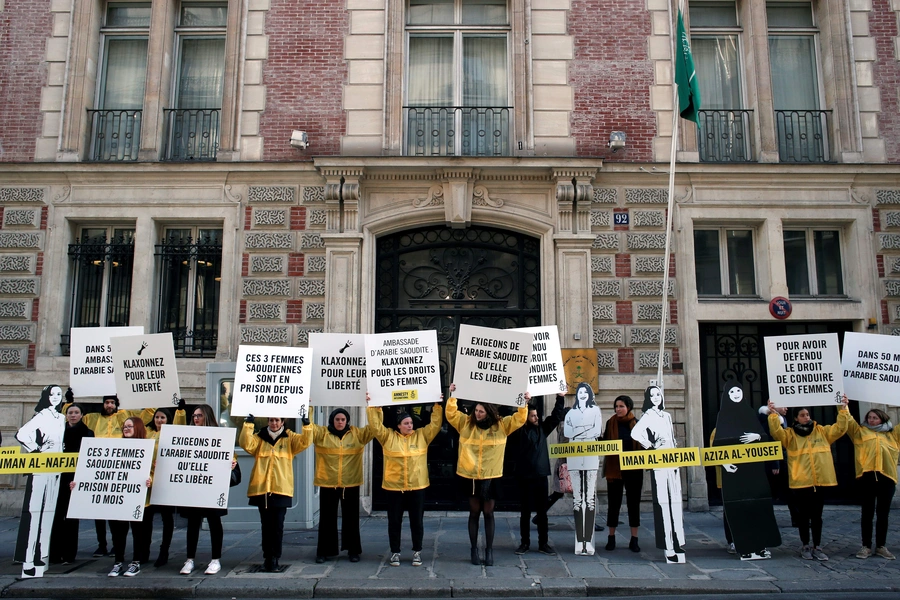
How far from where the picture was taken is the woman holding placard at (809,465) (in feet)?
25.3

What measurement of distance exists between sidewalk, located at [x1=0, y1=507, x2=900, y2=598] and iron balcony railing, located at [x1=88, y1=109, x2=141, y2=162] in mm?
6229

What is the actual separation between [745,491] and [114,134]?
434 inches

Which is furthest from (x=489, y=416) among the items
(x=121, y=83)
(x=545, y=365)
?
(x=121, y=83)

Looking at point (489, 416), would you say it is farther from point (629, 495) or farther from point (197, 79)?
point (197, 79)

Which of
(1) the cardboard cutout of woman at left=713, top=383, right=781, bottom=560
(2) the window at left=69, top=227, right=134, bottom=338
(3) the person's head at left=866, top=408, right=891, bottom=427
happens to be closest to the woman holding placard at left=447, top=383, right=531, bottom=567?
(1) the cardboard cutout of woman at left=713, top=383, right=781, bottom=560

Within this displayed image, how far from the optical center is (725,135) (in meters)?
11.7

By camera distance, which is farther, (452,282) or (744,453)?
(452,282)

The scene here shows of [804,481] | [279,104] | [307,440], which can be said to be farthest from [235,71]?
[804,481]

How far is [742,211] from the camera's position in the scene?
11.2m

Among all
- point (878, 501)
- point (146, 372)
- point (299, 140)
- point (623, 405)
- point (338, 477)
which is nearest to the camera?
point (338, 477)

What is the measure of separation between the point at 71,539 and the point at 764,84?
39.1ft

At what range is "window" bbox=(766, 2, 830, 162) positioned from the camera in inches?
461

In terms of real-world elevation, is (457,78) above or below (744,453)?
above

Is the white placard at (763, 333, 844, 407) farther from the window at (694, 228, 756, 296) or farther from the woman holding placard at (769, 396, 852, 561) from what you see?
the window at (694, 228, 756, 296)
